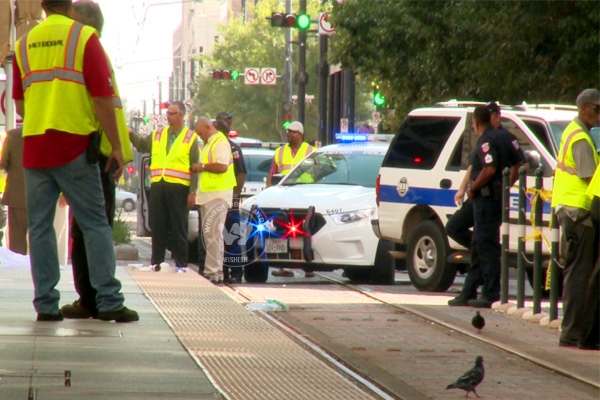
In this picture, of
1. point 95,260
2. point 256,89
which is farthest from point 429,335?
point 256,89

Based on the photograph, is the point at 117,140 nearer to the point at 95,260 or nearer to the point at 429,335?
the point at 95,260

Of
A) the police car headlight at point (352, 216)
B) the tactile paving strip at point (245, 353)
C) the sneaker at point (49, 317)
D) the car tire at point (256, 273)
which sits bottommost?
the car tire at point (256, 273)

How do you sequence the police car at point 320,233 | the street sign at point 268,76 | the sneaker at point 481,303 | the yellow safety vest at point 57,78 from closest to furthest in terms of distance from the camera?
the yellow safety vest at point 57,78 → the sneaker at point 481,303 → the police car at point 320,233 → the street sign at point 268,76

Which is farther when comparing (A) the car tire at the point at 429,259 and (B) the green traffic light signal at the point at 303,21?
(B) the green traffic light signal at the point at 303,21

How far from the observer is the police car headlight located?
593 inches

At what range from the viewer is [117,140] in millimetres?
8023

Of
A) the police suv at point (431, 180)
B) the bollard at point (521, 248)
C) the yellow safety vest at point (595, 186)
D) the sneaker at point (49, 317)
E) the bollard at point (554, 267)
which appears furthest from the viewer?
the police suv at point (431, 180)

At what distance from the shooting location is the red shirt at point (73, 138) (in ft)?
26.0

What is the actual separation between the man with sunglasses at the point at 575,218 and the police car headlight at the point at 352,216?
5295 mm

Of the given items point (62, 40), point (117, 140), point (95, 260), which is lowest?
point (95, 260)

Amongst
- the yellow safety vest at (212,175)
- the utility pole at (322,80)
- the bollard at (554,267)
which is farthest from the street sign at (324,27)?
the bollard at (554,267)

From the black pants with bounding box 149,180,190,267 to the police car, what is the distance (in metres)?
0.91

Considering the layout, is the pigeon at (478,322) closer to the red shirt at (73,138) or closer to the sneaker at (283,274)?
the red shirt at (73,138)

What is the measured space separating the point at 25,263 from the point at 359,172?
15.0ft
